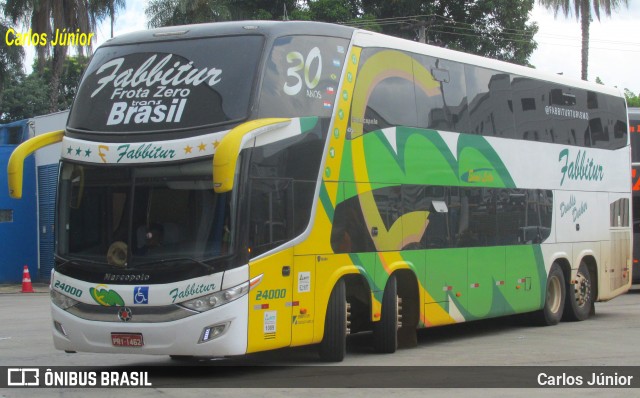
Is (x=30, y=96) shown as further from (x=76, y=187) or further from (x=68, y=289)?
→ (x=68, y=289)

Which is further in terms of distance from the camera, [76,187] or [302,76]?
[302,76]

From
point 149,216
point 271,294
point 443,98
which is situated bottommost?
point 271,294

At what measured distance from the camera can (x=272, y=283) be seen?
11.9 metres

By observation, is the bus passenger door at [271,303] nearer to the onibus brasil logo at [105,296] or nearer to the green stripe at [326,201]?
the green stripe at [326,201]

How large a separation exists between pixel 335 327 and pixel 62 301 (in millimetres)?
3370

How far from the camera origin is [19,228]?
116ft

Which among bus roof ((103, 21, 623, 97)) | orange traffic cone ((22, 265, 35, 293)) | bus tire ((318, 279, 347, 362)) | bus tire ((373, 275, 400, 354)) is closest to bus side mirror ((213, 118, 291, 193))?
bus roof ((103, 21, 623, 97))

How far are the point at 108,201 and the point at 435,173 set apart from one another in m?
5.34

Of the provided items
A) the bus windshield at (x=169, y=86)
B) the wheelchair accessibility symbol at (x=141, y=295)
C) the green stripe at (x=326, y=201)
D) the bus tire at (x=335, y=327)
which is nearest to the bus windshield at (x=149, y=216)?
the wheelchair accessibility symbol at (x=141, y=295)

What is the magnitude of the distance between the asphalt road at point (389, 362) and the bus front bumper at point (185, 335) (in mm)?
400

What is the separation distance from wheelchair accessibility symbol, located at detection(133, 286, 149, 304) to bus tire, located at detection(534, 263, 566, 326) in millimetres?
9307

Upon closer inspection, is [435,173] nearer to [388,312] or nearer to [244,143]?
[388,312]

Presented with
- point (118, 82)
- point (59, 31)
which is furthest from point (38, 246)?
point (118, 82)

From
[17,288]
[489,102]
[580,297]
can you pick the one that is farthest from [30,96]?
[489,102]
